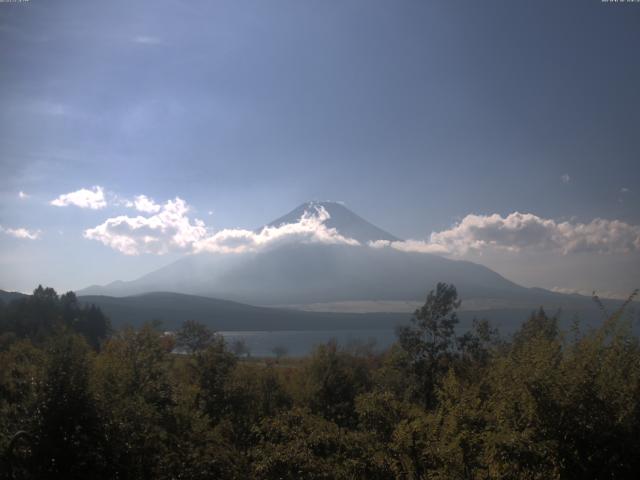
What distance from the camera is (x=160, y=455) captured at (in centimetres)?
Result: 966

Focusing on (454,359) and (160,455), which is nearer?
(160,455)

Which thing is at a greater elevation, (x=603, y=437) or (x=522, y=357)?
(x=522, y=357)

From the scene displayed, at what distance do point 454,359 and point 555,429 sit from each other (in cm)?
1809

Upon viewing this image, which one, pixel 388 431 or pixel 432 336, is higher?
pixel 432 336

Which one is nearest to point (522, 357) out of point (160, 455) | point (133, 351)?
point (160, 455)

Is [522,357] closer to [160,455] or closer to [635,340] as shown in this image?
[635,340]

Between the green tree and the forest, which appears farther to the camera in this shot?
the green tree

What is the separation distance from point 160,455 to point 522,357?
25.9ft

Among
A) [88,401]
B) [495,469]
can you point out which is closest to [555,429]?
[495,469]

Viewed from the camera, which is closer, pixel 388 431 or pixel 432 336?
pixel 388 431

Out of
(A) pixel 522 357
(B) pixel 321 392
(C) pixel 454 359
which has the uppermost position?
(A) pixel 522 357

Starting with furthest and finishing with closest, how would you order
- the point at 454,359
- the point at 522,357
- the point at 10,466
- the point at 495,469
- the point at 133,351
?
1. the point at 454,359
2. the point at 133,351
3. the point at 522,357
4. the point at 10,466
5. the point at 495,469

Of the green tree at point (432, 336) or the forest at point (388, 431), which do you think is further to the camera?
the green tree at point (432, 336)

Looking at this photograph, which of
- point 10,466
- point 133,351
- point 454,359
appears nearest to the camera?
point 10,466
